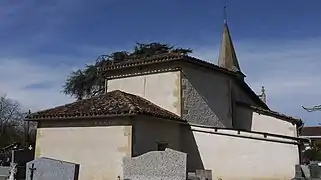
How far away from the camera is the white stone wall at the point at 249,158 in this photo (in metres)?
18.4

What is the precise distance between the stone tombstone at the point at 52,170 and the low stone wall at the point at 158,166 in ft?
7.27

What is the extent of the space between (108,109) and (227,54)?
63.2ft

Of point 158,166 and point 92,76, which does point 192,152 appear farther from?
point 92,76

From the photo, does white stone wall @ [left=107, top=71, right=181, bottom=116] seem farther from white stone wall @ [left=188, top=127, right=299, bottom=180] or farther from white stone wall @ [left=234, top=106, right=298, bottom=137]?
white stone wall @ [left=234, top=106, right=298, bottom=137]

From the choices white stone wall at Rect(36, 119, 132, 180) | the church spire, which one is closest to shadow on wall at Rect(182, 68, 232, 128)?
white stone wall at Rect(36, 119, 132, 180)

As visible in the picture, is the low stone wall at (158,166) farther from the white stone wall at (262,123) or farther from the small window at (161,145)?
the white stone wall at (262,123)

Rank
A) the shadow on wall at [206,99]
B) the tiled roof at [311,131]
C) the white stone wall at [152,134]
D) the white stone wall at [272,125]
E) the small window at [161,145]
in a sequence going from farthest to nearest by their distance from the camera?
the tiled roof at [311,131]
the white stone wall at [272,125]
the shadow on wall at [206,99]
the small window at [161,145]
the white stone wall at [152,134]

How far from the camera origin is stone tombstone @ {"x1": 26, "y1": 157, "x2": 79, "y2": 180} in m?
12.4

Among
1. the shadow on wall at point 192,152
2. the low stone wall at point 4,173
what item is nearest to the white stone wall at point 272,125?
the shadow on wall at point 192,152

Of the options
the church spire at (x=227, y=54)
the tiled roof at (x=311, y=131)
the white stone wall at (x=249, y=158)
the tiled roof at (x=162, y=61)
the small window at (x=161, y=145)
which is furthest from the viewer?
the tiled roof at (x=311, y=131)

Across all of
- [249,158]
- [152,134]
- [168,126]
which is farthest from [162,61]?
[249,158]

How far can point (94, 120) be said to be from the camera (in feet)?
60.0

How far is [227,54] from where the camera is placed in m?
35.3

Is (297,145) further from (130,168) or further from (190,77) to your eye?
(130,168)
